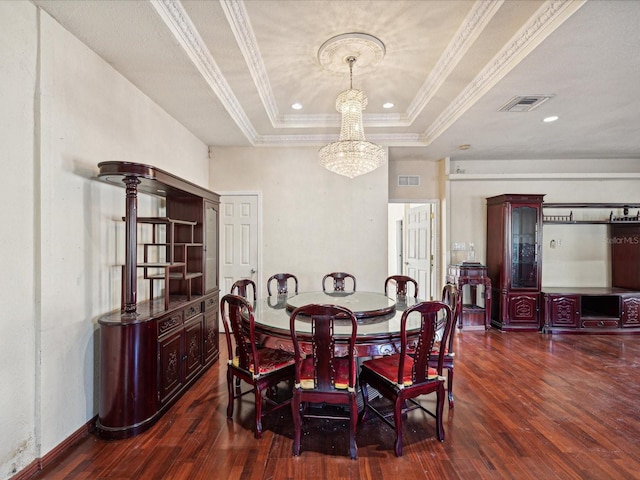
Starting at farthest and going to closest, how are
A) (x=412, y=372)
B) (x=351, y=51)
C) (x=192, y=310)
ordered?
(x=192, y=310)
(x=351, y=51)
(x=412, y=372)

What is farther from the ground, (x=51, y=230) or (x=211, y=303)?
(x=51, y=230)

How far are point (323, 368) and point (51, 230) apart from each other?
1952 mm

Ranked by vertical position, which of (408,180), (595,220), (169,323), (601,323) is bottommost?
(601,323)

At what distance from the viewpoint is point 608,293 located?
4734mm

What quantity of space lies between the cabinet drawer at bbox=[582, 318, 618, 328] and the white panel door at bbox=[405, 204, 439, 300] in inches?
83.3

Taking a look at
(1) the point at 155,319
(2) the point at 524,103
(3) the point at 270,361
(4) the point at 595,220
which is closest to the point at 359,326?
(3) the point at 270,361

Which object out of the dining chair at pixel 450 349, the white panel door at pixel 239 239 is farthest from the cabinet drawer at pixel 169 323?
the dining chair at pixel 450 349

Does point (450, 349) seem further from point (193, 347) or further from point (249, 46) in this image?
point (249, 46)

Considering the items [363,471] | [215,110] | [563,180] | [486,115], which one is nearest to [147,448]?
[363,471]

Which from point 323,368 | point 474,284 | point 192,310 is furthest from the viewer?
point 474,284

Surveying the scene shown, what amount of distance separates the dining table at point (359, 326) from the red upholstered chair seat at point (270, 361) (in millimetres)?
197

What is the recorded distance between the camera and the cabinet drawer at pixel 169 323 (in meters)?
2.50

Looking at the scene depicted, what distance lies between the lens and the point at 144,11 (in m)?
1.99

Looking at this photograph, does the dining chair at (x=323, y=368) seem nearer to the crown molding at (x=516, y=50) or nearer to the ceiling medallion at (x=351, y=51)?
the ceiling medallion at (x=351, y=51)
